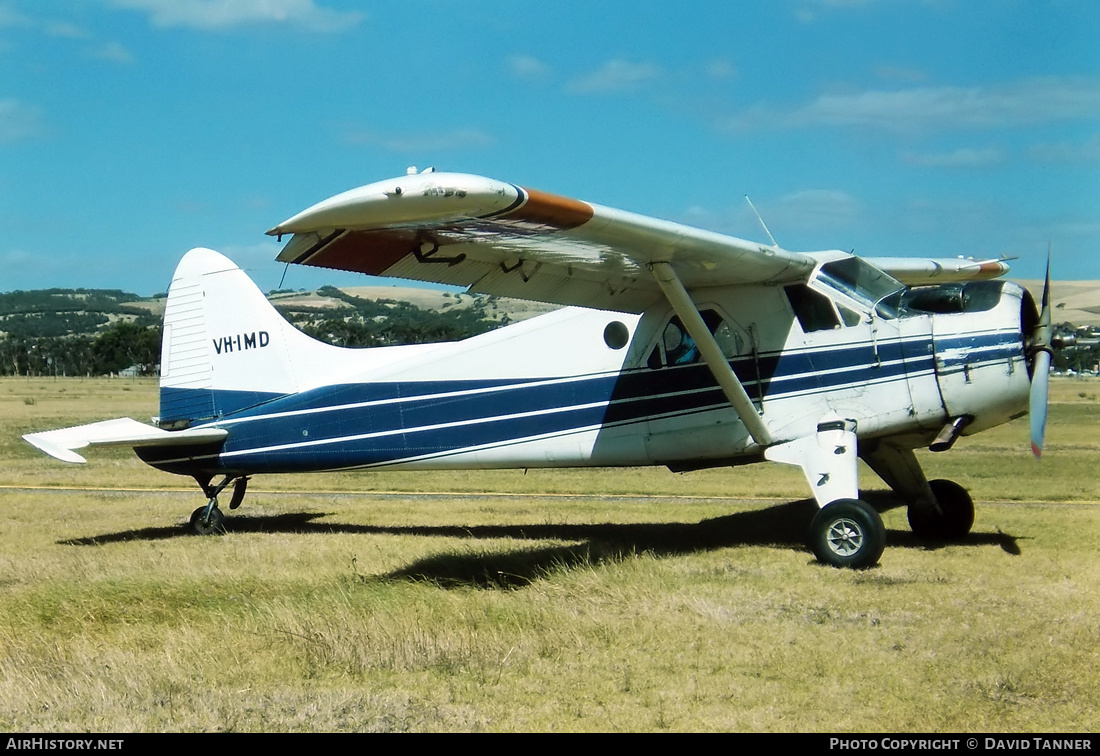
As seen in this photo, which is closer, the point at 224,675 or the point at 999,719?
the point at 999,719

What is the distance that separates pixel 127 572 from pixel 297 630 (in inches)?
136

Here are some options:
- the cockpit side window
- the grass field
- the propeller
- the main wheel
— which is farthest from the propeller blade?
the cockpit side window

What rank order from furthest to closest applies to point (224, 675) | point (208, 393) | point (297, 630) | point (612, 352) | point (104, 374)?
point (104, 374) → point (208, 393) → point (612, 352) → point (297, 630) → point (224, 675)

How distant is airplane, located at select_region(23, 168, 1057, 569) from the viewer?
Answer: 8906 mm

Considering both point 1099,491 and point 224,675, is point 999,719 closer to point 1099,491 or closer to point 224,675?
point 224,675

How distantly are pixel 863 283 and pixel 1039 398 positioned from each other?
1954 millimetres

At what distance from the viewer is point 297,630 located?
6824mm

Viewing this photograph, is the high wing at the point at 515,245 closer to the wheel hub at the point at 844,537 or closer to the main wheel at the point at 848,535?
the main wheel at the point at 848,535

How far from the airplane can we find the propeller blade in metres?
0.02

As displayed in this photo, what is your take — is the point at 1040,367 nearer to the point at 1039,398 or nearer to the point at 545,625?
the point at 1039,398

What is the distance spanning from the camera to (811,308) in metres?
10.2

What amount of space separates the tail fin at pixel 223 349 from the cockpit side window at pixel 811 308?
546 centimetres

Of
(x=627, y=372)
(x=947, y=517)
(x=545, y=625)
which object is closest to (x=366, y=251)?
(x=545, y=625)
